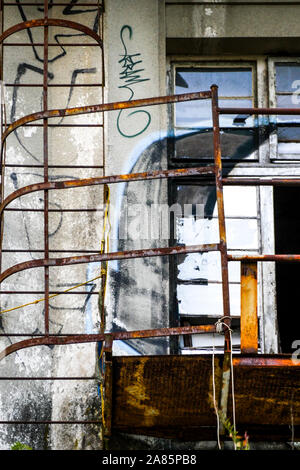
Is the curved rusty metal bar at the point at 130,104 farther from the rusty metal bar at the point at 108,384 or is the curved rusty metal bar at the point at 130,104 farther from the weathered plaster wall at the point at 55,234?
the rusty metal bar at the point at 108,384

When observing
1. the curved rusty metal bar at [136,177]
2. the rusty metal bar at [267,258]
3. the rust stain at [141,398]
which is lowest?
the rust stain at [141,398]

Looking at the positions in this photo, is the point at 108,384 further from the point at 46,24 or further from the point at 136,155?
the point at 46,24

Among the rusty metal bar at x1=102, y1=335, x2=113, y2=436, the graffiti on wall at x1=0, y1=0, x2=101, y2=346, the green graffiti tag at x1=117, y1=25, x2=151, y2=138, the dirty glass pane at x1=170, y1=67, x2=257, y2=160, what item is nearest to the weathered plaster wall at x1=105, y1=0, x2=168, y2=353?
the green graffiti tag at x1=117, y1=25, x2=151, y2=138

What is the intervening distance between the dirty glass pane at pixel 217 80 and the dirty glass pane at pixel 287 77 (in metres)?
0.24

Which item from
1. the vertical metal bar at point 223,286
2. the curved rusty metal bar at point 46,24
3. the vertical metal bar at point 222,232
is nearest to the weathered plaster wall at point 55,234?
the curved rusty metal bar at point 46,24

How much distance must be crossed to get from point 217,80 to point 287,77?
22.9 inches

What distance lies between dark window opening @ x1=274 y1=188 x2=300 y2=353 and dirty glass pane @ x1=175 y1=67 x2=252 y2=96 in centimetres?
318

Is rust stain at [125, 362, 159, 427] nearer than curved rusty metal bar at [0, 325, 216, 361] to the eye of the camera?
No

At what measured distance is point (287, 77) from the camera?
621 cm

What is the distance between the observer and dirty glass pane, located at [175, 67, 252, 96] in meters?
6.18

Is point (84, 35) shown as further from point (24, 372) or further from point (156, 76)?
point (24, 372)

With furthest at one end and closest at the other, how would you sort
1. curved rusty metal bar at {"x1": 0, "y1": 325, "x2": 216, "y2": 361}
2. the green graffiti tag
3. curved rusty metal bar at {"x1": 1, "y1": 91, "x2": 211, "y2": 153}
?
the green graffiti tag, curved rusty metal bar at {"x1": 1, "y1": 91, "x2": 211, "y2": 153}, curved rusty metal bar at {"x1": 0, "y1": 325, "x2": 216, "y2": 361}

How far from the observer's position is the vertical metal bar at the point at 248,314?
4242mm

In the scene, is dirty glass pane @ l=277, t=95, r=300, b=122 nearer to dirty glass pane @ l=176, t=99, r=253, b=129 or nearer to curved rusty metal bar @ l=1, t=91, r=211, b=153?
dirty glass pane @ l=176, t=99, r=253, b=129
